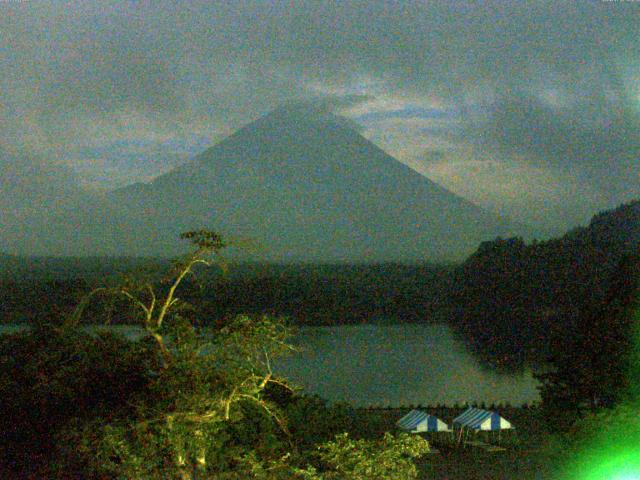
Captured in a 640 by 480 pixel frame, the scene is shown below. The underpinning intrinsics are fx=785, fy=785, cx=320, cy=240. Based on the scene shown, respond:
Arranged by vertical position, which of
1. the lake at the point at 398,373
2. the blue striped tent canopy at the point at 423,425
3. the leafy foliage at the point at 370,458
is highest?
the leafy foliage at the point at 370,458

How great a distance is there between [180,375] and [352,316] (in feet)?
148

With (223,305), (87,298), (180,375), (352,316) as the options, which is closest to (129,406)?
(180,375)

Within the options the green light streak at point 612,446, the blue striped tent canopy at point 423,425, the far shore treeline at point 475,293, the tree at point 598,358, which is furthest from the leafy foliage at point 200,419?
the far shore treeline at point 475,293

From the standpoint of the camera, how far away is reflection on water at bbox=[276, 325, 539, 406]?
24.4 m

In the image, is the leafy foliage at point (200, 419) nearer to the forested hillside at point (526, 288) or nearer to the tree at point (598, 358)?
the tree at point (598, 358)

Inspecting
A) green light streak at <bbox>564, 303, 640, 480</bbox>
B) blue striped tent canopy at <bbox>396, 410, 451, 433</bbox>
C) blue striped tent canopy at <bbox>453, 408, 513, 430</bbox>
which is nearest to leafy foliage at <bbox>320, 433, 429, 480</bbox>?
green light streak at <bbox>564, 303, 640, 480</bbox>

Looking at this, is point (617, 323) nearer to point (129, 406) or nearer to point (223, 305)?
point (129, 406)

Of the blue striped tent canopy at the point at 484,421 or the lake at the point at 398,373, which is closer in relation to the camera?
the blue striped tent canopy at the point at 484,421

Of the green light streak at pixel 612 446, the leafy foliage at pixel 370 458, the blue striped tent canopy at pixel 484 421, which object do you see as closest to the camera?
the leafy foliage at pixel 370 458

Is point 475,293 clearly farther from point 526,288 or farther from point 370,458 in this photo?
point 370,458

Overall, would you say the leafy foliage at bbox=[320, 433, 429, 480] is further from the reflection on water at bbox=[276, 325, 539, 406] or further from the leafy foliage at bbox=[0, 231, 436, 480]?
the reflection on water at bbox=[276, 325, 539, 406]

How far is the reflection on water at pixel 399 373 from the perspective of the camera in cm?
2441

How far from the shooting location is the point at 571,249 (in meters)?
45.1

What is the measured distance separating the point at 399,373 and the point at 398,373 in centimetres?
4
